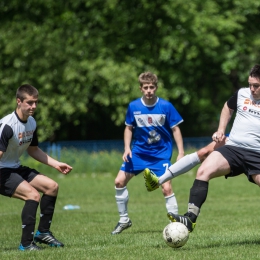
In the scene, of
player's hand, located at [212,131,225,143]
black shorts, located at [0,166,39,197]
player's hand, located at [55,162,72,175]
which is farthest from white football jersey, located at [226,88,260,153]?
black shorts, located at [0,166,39,197]

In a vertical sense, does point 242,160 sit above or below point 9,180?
above

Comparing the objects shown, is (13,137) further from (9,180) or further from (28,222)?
(28,222)

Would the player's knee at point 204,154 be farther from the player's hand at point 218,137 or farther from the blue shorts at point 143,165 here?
the blue shorts at point 143,165

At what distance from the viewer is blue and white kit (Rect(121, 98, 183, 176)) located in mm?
9461

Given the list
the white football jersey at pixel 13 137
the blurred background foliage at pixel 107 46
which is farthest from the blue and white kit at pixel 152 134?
the blurred background foliage at pixel 107 46

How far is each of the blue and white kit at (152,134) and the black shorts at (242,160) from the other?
2306mm

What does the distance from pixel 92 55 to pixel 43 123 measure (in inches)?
141

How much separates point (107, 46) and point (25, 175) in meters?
20.9

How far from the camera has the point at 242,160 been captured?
715cm

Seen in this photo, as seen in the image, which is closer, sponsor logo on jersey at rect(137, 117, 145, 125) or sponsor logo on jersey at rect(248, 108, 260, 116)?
sponsor logo on jersey at rect(248, 108, 260, 116)

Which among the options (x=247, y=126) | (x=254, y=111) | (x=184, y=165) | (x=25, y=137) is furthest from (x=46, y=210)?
(x=254, y=111)

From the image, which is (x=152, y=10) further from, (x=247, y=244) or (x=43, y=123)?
(x=247, y=244)

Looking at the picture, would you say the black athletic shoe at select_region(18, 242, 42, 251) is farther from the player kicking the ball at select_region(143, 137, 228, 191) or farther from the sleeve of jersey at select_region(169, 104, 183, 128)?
the sleeve of jersey at select_region(169, 104, 183, 128)

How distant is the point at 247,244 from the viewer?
7363mm
